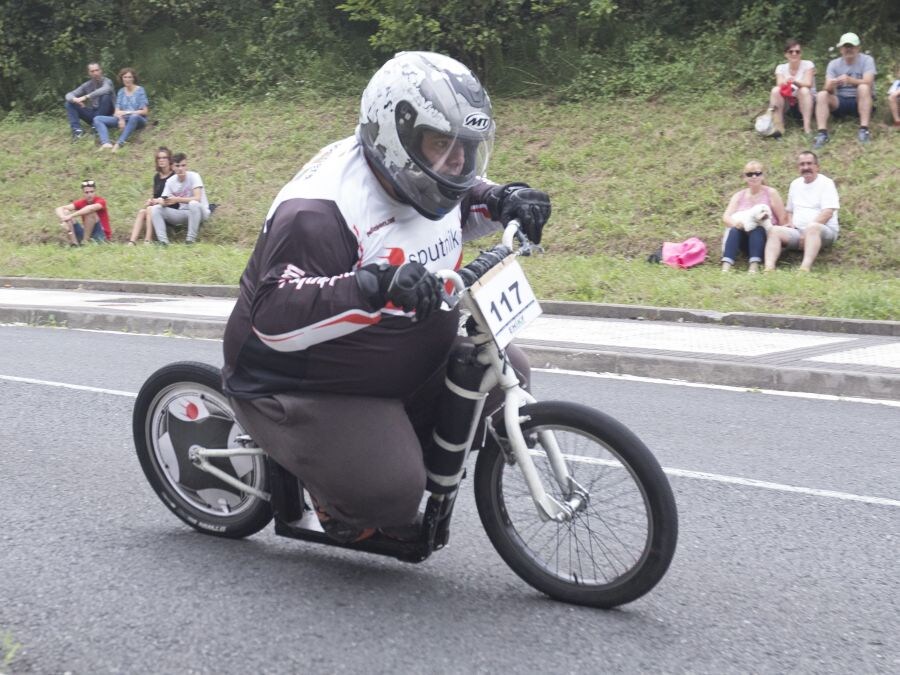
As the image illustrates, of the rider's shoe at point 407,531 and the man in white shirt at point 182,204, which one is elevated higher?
the rider's shoe at point 407,531

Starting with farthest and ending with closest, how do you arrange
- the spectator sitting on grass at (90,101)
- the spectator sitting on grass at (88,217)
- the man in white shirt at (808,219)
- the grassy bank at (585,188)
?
the spectator sitting on grass at (90,101)
the spectator sitting on grass at (88,217)
the man in white shirt at (808,219)
the grassy bank at (585,188)

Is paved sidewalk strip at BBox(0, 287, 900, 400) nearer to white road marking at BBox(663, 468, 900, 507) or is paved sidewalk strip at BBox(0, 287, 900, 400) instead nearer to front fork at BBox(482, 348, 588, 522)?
white road marking at BBox(663, 468, 900, 507)

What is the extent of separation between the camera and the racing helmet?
12.0 ft

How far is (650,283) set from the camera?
1220cm

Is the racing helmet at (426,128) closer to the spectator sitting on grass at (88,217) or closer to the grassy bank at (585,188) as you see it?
the grassy bank at (585,188)

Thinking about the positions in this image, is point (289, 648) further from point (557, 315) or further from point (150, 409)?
→ point (557, 315)

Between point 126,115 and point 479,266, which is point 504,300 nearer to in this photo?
point 479,266

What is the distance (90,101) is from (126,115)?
934mm

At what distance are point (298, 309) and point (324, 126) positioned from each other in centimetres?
1703

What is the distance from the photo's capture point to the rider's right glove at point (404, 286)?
331cm

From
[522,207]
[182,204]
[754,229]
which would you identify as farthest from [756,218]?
[522,207]

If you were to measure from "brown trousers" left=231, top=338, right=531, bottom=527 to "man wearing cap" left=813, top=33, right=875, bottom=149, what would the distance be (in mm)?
12349

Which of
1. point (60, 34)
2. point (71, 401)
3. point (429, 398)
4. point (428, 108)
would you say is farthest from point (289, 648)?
point (60, 34)

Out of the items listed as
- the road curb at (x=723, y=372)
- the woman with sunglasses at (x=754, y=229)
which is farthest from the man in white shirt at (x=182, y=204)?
the road curb at (x=723, y=372)
